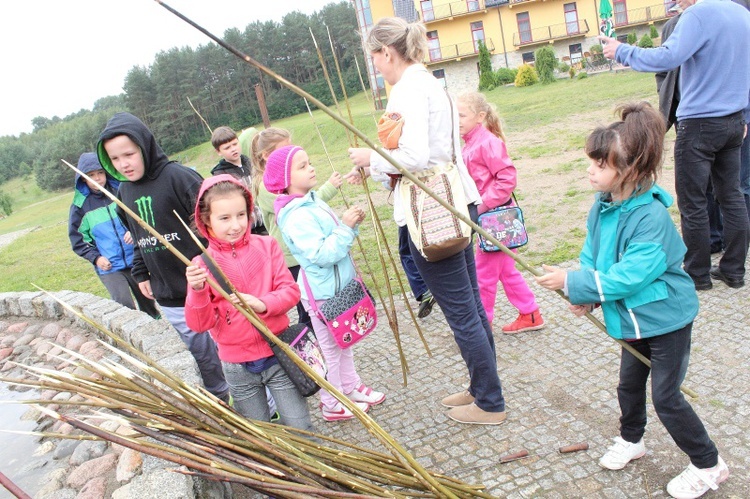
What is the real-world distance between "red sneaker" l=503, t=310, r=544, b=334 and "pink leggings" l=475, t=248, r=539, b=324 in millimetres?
43

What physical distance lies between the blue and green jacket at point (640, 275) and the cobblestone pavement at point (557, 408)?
29.1 inches

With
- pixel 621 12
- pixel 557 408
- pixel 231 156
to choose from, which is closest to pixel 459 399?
pixel 557 408

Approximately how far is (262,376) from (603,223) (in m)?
1.71

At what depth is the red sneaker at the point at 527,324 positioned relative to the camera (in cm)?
427

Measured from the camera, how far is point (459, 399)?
3.50m

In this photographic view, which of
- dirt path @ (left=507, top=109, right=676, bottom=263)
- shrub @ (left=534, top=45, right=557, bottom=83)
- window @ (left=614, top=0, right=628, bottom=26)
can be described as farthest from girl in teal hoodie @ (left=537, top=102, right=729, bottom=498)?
window @ (left=614, top=0, right=628, bottom=26)

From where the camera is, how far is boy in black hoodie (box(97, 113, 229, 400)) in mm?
3322

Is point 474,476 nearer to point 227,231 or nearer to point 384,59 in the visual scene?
point 227,231

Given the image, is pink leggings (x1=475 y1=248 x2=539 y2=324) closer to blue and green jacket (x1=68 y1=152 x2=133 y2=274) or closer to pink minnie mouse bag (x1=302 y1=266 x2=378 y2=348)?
pink minnie mouse bag (x1=302 y1=266 x2=378 y2=348)

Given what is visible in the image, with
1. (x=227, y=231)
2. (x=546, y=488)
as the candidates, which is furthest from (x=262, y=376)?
(x=546, y=488)

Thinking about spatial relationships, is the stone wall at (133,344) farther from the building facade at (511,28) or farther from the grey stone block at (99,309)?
the building facade at (511,28)

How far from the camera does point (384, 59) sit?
294 cm

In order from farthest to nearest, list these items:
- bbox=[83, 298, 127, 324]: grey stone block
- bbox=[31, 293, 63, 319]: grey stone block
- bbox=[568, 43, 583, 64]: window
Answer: bbox=[568, 43, 583, 64]: window, bbox=[31, 293, 63, 319]: grey stone block, bbox=[83, 298, 127, 324]: grey stone block

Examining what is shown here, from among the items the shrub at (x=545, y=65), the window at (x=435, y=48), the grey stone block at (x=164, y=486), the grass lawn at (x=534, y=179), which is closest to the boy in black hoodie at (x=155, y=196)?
the grass lawn at (x=534, y=179)
